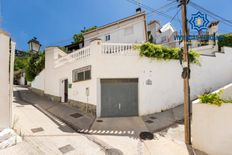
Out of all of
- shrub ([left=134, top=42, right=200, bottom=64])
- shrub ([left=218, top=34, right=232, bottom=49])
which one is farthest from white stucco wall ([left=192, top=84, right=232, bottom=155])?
shrub ([left=218, top=34, right=232, bottom=49])

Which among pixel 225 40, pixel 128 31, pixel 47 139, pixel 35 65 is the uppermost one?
pixel 128 31

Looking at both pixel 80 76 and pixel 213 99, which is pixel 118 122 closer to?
pixel 80 76

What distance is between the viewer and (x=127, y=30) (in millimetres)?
16312

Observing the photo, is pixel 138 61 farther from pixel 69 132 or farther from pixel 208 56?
pixel 208 56

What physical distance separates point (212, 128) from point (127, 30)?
41.8ft

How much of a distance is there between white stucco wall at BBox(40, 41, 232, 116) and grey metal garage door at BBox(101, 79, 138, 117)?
0.30 m

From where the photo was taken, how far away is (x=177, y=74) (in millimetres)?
10883

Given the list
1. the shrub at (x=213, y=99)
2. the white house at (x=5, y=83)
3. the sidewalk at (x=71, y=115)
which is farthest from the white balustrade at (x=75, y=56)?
the shrub at (x=213, y=99)

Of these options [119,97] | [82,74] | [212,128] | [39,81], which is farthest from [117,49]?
[39,81]

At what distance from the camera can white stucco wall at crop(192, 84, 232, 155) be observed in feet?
17.0

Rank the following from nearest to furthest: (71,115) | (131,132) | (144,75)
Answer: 1. (131,132)
2. (71,115)
3. (144,75)

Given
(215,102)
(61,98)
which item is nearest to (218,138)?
(215,102)

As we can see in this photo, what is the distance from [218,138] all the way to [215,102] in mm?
1172

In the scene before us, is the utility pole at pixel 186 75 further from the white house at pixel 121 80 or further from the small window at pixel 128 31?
the small window at pixel 128 31
